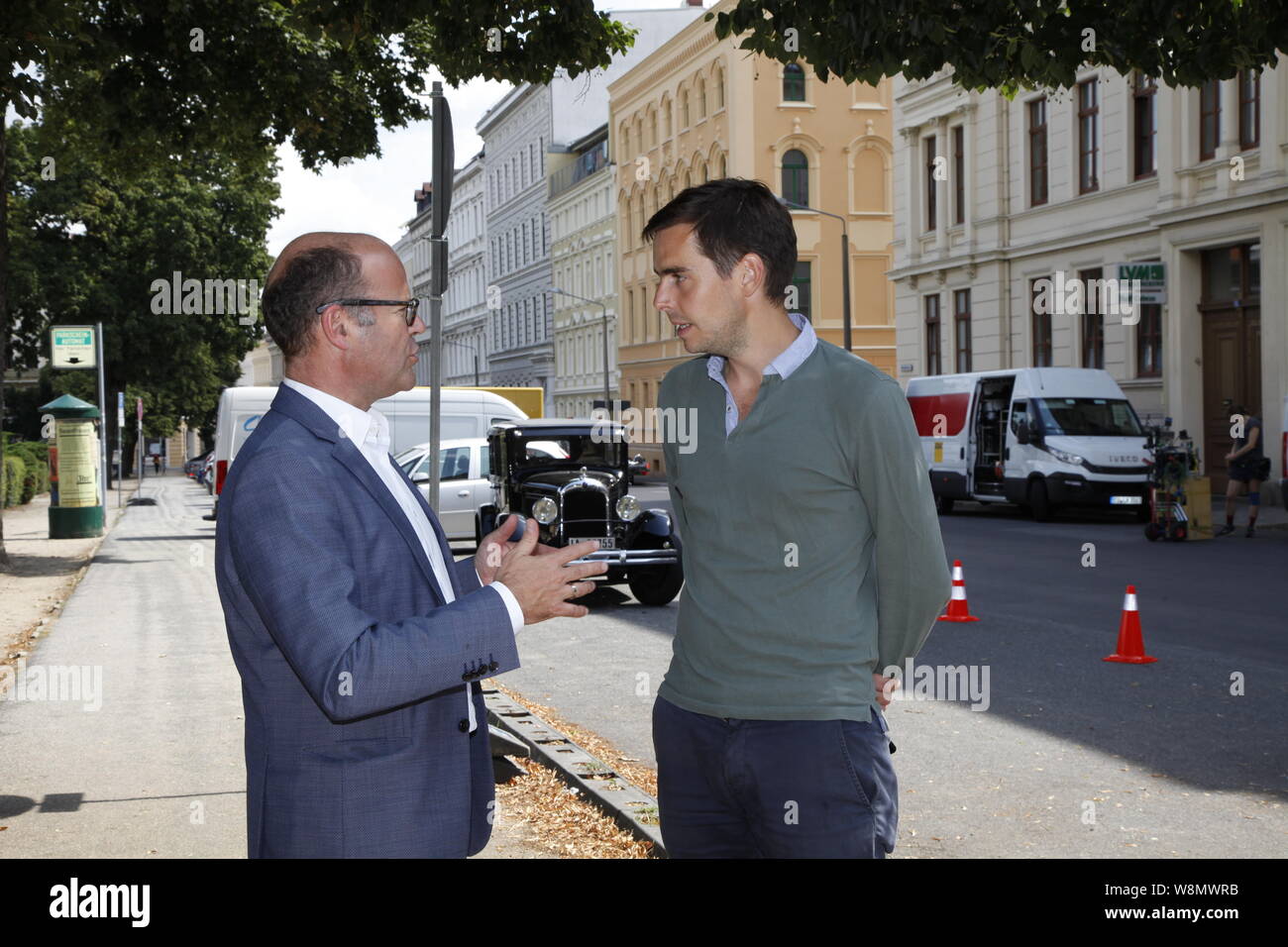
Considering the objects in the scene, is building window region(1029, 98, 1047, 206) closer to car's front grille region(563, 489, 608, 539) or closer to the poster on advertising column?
the poster on advertising column

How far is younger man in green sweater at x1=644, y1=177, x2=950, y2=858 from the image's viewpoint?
113 inches

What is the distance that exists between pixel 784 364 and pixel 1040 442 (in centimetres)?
2366

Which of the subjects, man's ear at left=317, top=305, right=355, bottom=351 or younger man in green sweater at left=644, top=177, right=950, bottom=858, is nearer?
man's ear at left=317, top=305, right=355, bottom=351

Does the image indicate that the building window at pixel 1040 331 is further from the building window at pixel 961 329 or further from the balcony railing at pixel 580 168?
the balcony railing at pixel 580 168

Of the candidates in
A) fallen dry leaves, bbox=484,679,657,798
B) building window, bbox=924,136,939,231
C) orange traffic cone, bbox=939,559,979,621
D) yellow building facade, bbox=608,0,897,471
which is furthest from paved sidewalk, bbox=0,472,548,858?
yellow building facade, bbox=608,0,897,471

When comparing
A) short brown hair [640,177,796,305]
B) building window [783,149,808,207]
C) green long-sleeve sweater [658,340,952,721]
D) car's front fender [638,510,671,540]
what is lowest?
car's front fender [638,510,671,540]

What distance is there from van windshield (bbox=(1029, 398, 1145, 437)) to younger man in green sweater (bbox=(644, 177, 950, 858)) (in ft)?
77.3

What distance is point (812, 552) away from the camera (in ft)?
9.64

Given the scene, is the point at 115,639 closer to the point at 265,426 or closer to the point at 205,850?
the point at 205,850

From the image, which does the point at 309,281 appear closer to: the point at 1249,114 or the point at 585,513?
the point at 585,513

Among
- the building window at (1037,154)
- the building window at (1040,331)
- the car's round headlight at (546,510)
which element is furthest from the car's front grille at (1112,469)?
the building window at (1037,154)

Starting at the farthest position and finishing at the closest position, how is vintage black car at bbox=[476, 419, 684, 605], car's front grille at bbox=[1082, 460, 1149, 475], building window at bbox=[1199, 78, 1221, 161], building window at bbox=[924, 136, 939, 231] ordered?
building window at bbox=[924, 136, 939, 231], building window at bbox=[1199, 78, 1221, 161], car's front grille at bbox=[1082, 460, 1149, 475], vintage black car at bbox=[476, 419, 684, 605]
